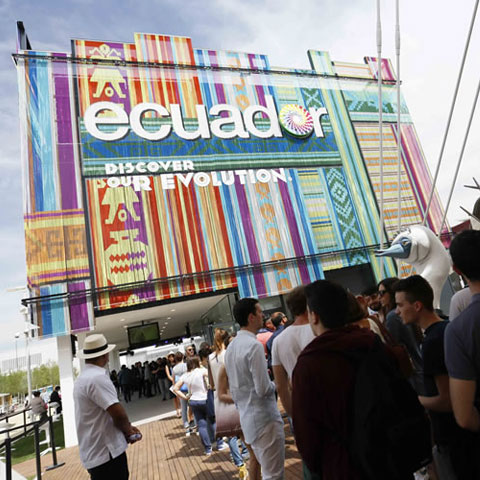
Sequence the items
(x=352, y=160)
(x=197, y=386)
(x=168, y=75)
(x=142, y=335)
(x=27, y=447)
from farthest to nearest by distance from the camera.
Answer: (x=142, y=335) → (x=352, y=160) → (x=168, y=75) → (x=27, y=447) → (x=197, y=386)

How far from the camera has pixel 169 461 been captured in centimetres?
596

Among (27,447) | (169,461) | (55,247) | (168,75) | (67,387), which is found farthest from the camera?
(168,75)

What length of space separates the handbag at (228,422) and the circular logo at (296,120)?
11440 millimetres

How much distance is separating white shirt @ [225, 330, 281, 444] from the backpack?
1.39 m

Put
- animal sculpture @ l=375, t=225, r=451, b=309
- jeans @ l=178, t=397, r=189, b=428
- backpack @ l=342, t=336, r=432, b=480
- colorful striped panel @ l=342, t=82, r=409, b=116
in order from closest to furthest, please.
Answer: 1. backpack @ l=342, t=336, r=432, b=480
2. animal sculpture @ l=375, t=225, r=451, b=309
3. jeans @ l=178, t=397, r=189, b=428
4. colorful striped panel @ l=342, t=82, r=409, b=116

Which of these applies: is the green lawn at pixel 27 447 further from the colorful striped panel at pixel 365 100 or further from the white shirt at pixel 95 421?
the colorful striped panel at pixel 365 100

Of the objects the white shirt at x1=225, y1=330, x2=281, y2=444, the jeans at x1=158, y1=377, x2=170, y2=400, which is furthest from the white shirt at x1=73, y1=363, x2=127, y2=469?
the jeans at x1=158, y1=377, x2=170, y2=400

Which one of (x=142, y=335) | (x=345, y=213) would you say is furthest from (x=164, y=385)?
(x=345, y=213)

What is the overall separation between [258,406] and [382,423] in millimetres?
1602

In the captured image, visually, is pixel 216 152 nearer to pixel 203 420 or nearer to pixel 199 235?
pixel 199 235

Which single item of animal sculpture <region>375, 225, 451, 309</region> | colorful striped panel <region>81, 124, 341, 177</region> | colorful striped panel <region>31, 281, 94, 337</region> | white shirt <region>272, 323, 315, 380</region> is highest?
colorful striped panel <region>81, 124, 341, 177</region>

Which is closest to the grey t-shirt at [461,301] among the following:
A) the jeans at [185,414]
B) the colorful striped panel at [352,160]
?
the jeans at [185,414]

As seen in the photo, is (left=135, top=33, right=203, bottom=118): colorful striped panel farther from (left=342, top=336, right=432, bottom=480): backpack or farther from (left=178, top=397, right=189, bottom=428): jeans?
(left=342, top=336, right=432, bottom=480): backpack

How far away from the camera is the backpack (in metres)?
1.43
